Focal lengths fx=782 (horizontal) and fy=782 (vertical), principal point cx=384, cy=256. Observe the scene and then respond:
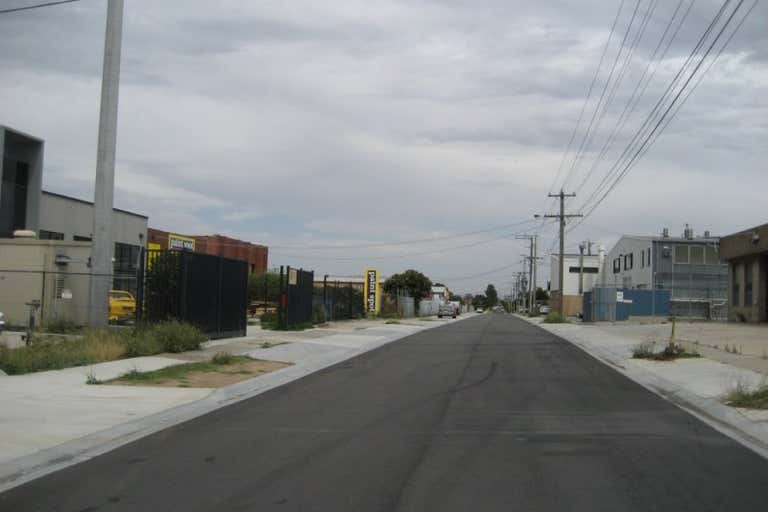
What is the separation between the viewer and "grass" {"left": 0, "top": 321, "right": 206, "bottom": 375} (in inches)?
619

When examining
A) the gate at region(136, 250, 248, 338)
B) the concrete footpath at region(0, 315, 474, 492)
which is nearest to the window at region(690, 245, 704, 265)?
the gate at region(136, 250, 248, 338)

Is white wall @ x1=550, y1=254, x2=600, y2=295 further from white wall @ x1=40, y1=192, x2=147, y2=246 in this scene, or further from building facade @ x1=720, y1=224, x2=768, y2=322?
white wall @ x1=40, y1=192, x2=147, y2=246

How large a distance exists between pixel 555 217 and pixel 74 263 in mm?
42599

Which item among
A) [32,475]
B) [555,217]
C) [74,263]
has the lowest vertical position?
[32,475]

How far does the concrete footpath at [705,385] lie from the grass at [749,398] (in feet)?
0.57

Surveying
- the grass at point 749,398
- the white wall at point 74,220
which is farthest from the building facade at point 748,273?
the white wall at point 74,220

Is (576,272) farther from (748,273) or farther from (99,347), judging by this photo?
(99,347)

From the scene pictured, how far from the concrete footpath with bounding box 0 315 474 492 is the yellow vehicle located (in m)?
9.19

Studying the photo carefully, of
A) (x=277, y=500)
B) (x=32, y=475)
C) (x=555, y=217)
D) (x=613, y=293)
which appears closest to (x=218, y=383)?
(x=32, y=475)

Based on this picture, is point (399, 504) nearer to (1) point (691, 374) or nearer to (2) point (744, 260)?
(1) point (691, 374)

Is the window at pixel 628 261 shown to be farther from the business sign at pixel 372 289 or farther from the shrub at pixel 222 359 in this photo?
the shrub at pixel 222 359

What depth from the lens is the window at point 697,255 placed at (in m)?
71.1

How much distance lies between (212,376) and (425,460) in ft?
27.4

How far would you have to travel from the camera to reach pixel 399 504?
22.2 feet
